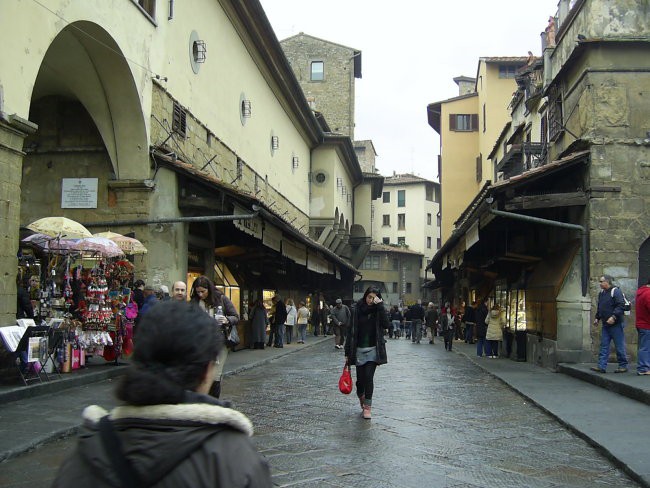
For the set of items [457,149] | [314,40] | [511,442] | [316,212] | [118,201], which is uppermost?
[314,40]

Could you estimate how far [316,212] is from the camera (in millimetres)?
36125

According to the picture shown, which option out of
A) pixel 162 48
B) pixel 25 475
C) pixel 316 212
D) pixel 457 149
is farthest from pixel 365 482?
pixel 457 149

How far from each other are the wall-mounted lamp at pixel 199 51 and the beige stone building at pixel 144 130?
1.0 inches

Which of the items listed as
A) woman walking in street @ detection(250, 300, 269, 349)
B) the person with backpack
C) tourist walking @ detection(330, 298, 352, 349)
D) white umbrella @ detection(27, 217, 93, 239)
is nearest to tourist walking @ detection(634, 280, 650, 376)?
the person with backpack

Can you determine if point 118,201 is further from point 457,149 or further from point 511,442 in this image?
point 457,149

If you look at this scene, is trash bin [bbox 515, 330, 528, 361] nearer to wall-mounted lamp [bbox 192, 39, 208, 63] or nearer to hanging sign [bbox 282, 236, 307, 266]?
hanging sign [bbox 282, 236, 307, 266]

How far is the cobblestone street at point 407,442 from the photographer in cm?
552

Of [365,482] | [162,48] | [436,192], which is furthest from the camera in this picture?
[436,192]

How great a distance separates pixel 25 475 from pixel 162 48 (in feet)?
35.7

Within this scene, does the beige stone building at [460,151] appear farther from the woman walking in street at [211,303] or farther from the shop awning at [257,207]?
the woman walking in street at [211,303]

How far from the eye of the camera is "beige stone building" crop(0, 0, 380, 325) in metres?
9.39

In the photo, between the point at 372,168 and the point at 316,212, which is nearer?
the point at 316,212

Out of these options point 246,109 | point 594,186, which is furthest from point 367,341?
point 246,109

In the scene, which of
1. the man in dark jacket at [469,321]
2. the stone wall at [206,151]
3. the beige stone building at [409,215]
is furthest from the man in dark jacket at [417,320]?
the beige stone building at [409,215]
